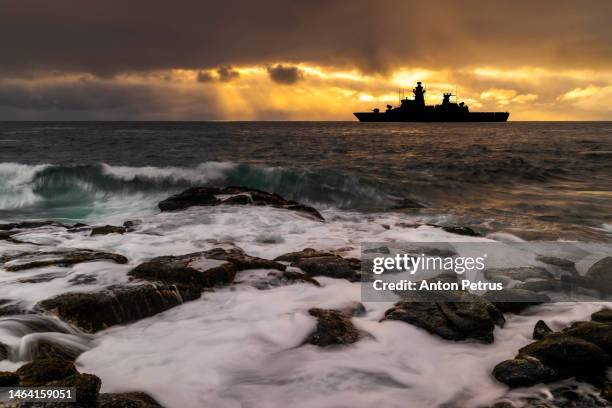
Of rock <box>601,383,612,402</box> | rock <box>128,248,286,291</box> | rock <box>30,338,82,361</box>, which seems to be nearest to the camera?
rock <box>601,383,612,402</box>

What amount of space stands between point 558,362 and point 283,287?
3.70 metres

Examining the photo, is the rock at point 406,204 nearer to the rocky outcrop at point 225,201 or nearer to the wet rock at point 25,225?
the rocky outcrop at point 225,201

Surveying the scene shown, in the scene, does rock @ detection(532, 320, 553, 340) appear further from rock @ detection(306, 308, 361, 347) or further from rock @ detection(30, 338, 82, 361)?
rock @ detection(30, 338, 82, 361)

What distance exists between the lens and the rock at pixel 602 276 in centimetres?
682

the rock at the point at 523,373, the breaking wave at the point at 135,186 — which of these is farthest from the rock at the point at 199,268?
the breaking wave at the point at 135,186

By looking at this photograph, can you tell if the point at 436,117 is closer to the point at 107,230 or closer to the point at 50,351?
the point at 107,230

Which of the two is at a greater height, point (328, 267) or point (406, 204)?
point (328, 267)

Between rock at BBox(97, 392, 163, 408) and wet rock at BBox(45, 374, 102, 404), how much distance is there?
3.2 inches

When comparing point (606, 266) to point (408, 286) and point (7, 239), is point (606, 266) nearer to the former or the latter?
point (408, 286)

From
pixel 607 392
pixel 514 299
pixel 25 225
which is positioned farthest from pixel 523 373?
pixel 25 225

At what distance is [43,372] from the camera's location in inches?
139

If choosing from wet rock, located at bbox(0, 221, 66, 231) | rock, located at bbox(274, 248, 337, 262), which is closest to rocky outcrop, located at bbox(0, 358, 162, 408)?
rock, located at bbox(274, 248, 337, 262)

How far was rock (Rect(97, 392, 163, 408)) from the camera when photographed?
329cm

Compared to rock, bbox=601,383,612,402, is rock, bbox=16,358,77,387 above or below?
above
